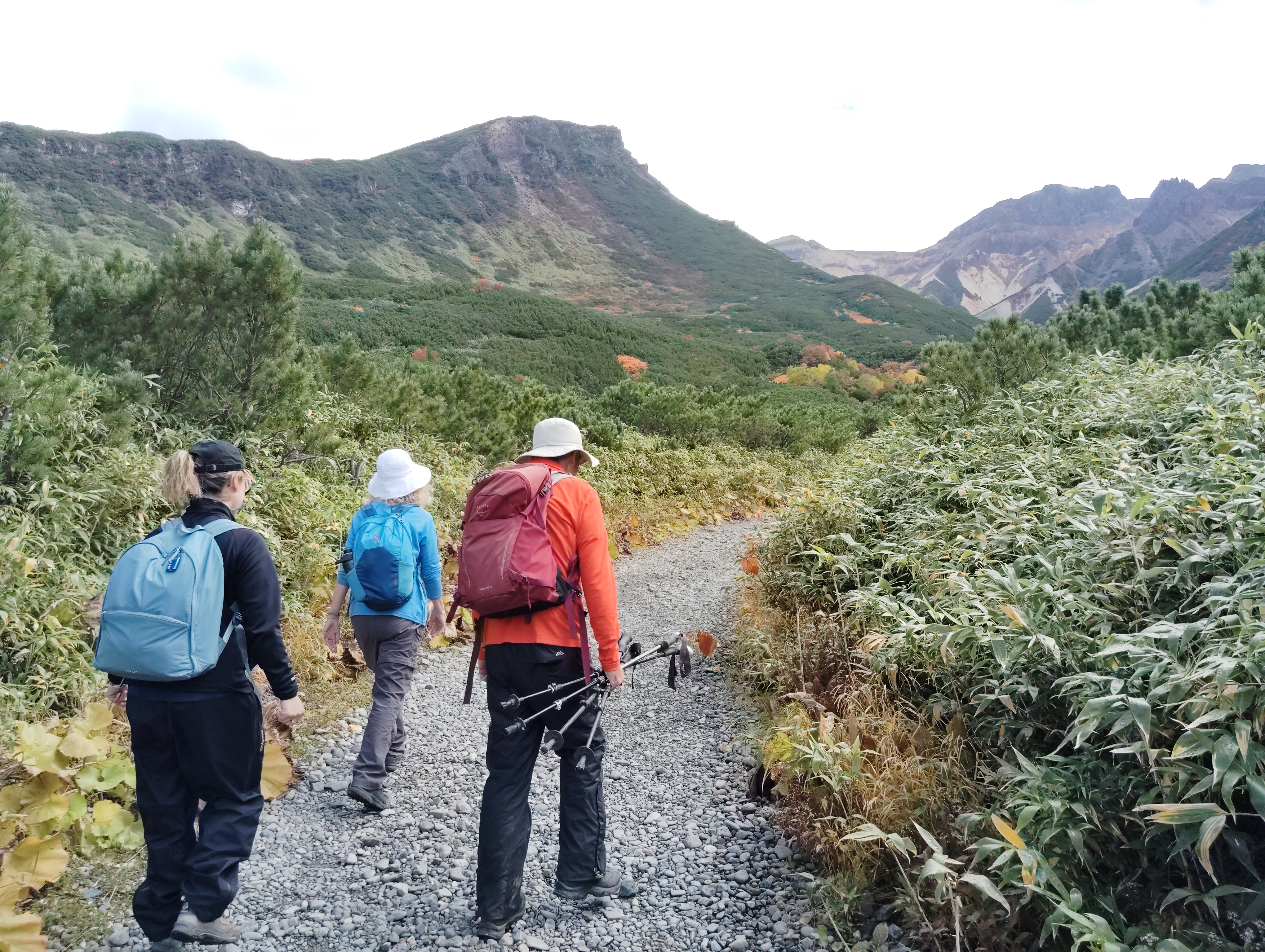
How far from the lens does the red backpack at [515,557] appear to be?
2.55m

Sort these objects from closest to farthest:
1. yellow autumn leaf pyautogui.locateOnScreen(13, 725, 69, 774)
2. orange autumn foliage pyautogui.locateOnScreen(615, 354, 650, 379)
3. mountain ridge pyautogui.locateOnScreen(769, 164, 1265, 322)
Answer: yellow autumn leaf pyautogui.locateOnScreen(13, 725, 69, 774) < orange autumn foliage pyautogui.locateOnScreen(615, 354, 650, 379) < mountain ridge pyautogui.locateOnScreen(769, 164, 1265, 322)

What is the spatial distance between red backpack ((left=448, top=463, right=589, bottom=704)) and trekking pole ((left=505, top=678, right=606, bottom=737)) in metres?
0.06

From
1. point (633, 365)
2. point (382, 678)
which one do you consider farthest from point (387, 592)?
point (633, 365)

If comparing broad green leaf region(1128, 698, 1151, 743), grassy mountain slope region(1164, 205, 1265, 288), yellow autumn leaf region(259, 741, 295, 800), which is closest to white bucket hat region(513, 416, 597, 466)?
broad green leaf region(1128, 698, 1151, 743)

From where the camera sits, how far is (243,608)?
2533 millimetres

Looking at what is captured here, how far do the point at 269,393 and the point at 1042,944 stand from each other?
7835mm

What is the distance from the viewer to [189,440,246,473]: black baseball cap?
8.34 feet

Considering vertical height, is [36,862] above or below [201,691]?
below

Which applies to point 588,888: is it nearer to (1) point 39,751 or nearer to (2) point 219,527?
(2) point 219,527

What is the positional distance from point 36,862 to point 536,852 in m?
2.02

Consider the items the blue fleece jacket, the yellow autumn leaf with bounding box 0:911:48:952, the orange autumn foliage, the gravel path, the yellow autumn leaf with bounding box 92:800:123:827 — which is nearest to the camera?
the yellow autumn leaf with bounding box 0:911:48:952

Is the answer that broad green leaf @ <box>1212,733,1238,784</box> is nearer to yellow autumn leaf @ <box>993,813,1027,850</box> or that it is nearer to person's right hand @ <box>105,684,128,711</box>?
yellow autumn leaf @ <box>993,813,1027,850</box>

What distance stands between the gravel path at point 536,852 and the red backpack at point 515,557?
44.9 inches

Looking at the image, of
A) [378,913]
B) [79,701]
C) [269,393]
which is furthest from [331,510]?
[378,913]
